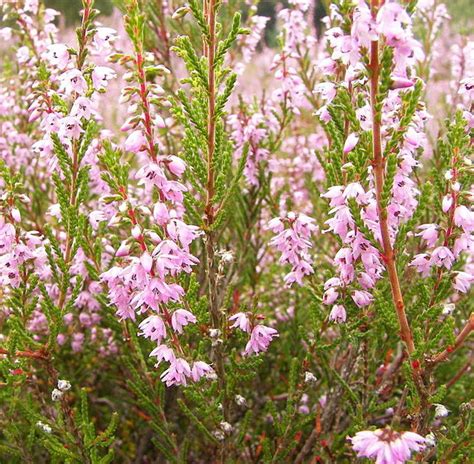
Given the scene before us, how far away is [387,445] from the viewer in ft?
4.88

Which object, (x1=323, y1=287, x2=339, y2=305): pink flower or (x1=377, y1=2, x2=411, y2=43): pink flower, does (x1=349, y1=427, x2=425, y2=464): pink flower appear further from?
(x1=377, y1=2, x2=411, y2=43): pink flower

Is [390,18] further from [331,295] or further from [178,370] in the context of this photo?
[178,370]

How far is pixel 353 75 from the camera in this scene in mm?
1786

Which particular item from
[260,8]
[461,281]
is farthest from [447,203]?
[260,8]

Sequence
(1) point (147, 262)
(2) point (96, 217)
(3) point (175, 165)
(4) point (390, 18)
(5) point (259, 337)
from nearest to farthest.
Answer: (4) point (390, 18), (1) point (147, 262), (3) point (175, 165), (5) point (259, 337), (2) point (96, 217)

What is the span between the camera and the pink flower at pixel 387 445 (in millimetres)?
1477

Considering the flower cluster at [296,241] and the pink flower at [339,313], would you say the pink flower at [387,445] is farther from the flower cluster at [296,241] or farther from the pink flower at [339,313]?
the flower cluster at [296,241]

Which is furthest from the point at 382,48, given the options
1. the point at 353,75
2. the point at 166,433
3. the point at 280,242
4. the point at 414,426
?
the point at 166,433

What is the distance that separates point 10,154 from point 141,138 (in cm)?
280

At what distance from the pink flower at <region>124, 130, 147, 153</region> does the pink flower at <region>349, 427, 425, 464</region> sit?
112 cm

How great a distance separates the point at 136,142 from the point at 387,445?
1192mm

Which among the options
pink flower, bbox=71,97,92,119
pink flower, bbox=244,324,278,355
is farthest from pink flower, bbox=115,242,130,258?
pink flower, bbox=71,97,92,119

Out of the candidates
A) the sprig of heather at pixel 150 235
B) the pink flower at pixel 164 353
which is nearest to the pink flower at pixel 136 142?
the sprig of heather at pixel 150 235

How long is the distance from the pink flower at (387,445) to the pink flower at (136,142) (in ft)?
3.68
